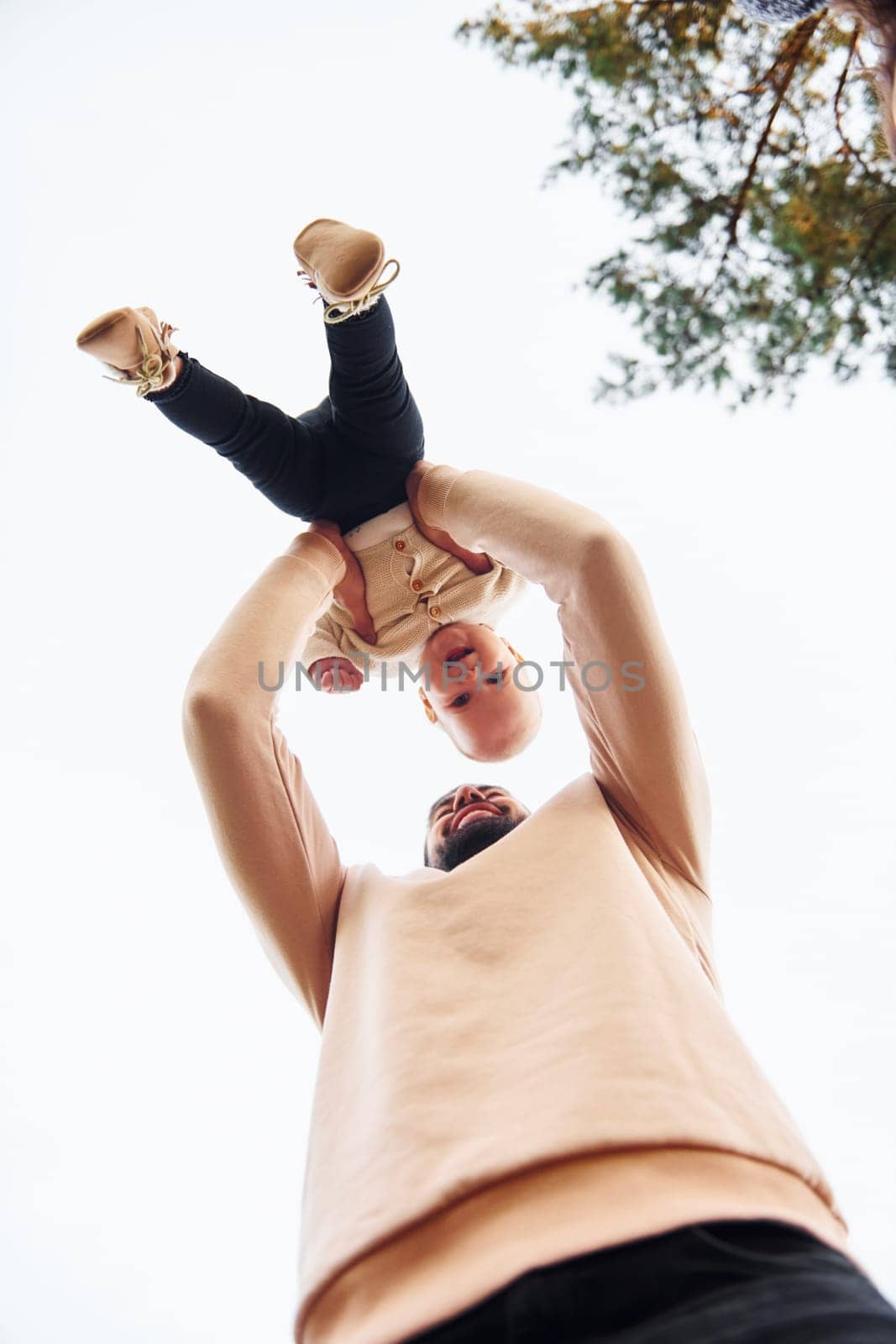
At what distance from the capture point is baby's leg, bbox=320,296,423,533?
1.32 metres

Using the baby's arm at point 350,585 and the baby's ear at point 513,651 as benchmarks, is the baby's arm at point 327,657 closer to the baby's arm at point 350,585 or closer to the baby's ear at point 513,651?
the baby's arm at point 350,585

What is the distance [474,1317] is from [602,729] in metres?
0.61

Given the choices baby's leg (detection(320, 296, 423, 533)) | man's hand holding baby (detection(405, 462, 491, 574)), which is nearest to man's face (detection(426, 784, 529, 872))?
man's hand holding baby (detection(405, 462, 491, 574))

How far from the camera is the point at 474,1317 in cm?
62

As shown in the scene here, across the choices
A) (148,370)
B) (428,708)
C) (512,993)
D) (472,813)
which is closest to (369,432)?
(148,370)

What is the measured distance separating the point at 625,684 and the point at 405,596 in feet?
1.71

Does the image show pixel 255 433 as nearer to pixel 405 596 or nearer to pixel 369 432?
pixel 369 432

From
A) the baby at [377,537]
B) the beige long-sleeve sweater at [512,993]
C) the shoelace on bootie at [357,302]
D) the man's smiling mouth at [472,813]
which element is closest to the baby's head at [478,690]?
the baby at [377,537]

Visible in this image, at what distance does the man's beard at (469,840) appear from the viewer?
1.34 metres

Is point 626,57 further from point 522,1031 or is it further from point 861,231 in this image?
point 522,1031

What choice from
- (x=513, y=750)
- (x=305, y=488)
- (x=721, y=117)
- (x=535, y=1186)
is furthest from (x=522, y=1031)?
(x=721, y=117)

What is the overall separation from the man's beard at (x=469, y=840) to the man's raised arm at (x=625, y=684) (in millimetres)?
287

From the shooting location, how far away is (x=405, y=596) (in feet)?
4.79

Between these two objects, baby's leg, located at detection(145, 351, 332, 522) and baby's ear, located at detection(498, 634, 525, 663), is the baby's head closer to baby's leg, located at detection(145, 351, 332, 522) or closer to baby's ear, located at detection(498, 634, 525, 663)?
baby's ear, located at detection(498, 634, 525, 663)
